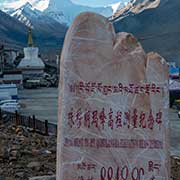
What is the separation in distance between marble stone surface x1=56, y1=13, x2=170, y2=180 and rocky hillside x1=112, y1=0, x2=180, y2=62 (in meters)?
58.1

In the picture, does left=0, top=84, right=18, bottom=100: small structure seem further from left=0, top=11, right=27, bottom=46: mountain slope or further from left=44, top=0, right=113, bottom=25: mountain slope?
left=44, top=0, right=113, bottom=25: mountain slope

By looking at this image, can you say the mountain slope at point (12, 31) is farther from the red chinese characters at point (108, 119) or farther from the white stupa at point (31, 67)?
the red chinese characters at point (108, 119)

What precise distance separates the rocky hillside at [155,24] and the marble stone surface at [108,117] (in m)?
58.1

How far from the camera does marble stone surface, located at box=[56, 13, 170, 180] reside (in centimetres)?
386

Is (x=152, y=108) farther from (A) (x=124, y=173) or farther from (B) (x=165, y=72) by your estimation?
(A) (x=124, y=173)

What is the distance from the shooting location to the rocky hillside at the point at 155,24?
217 ft

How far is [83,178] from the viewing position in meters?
3.89

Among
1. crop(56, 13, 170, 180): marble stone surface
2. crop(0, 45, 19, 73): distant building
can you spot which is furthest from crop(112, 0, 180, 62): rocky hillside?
crop(56, 13, 170, 180): marble stone surface

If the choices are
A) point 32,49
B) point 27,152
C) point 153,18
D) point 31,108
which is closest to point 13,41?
point 153,18

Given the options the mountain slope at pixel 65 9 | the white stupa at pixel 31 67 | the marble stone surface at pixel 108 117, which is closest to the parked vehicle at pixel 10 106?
the white stupa at pixel 31 67

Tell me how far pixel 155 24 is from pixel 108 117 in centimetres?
7427

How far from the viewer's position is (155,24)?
76688mm

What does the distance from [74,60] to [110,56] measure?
0.30 metres

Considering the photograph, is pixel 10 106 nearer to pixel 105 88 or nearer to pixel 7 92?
pixel 7 92
